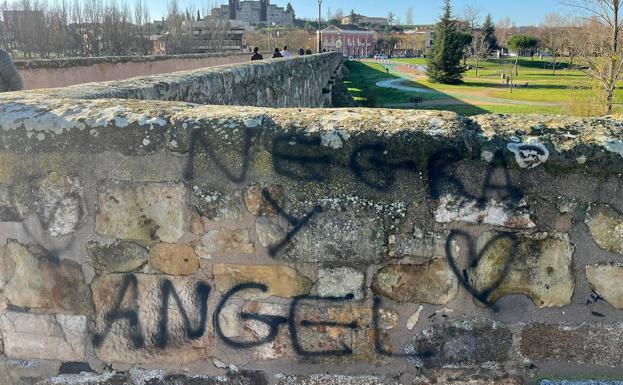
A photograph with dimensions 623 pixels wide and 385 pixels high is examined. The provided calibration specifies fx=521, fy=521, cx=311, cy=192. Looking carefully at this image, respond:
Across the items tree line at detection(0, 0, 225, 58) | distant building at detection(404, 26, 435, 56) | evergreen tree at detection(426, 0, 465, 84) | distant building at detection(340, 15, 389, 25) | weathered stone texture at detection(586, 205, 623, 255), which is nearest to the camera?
weathered stone texture at detection(586, 205, 623, 255)

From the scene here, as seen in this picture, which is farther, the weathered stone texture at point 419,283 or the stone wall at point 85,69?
the stone wall at point 85,69

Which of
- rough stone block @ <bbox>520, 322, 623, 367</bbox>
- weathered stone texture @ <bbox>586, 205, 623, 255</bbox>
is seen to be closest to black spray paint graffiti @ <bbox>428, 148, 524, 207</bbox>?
weathered stone texture @ <bbox>586, 205, 623, 255</bbox>

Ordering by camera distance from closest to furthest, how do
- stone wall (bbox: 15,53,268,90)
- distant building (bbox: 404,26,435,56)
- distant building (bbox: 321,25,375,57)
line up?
stone wall (bbox: 15,53,268,90)
distant building (bbox: 404,26,435,56)
distant building (bbox: 321,25,375,57)

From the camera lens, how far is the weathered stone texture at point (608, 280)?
169 cm

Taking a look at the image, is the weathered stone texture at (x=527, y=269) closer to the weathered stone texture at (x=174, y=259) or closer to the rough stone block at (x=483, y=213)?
the rough stone block at (x=483, y=213)

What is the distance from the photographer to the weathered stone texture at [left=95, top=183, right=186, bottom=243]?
180 centimetres

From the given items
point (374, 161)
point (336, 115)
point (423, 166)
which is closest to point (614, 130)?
point (423, 166)

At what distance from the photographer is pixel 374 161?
169 centimetres

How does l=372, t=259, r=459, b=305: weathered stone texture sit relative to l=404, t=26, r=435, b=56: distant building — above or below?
below

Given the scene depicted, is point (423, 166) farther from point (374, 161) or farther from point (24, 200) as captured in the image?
point (24, 200)

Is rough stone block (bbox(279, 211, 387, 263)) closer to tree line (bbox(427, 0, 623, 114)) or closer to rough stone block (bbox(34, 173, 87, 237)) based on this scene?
rough stone block (bbox(34, 173, 87, 237))

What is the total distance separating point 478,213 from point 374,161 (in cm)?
37

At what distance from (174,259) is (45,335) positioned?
61 centimetres

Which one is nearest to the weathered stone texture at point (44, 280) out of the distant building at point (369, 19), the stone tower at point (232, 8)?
the stone tower at point (232, 8)
